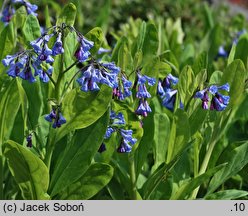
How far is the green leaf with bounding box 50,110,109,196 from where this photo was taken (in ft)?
7.06

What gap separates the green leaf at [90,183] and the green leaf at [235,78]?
629 millimetres

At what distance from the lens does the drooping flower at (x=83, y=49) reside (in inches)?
79.4

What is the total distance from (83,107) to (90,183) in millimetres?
356

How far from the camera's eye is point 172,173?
2512 millimetres

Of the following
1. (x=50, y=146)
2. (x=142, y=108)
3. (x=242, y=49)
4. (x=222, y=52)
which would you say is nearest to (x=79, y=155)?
(x=50, y=146)

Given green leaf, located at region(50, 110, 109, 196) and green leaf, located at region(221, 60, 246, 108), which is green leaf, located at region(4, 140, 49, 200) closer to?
green leaf, located at region(50, 110, 109, 196)

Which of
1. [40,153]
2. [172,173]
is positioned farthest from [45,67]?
[172,173]

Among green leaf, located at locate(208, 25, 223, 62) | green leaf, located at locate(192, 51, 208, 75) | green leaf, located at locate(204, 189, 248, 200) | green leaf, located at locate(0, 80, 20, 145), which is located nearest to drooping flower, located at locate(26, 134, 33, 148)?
green leaf, located at locate(0, 80, 20, 145)

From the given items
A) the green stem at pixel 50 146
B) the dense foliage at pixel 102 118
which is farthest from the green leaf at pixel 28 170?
the green stem at pixel 50 146

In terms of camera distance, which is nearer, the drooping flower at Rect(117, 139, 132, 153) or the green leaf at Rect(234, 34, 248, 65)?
the drooping flower at Rect(117, 139, 132, 153)

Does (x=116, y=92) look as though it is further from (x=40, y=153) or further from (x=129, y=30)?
(x=129, y=30)

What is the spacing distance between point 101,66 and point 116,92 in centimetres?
15

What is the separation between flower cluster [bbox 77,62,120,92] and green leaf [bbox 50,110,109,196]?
0.60 feet

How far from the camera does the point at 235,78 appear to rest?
2379mm
